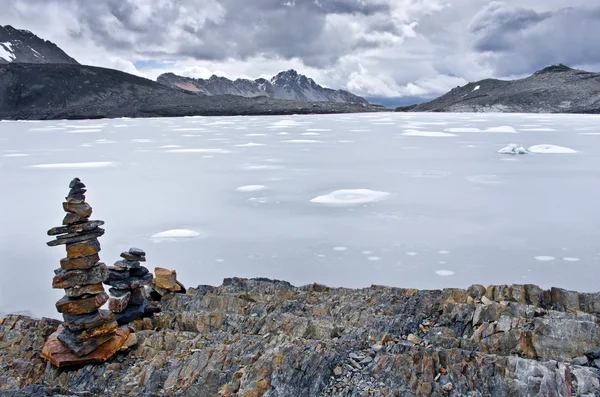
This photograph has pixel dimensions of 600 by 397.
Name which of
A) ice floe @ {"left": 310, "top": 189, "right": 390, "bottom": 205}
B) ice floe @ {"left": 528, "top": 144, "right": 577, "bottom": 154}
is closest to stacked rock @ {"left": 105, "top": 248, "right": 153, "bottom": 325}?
ice floe @ {"left": 310, "top": 189, "right": 390, "bottom": 205}

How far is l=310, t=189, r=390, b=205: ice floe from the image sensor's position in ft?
54.6

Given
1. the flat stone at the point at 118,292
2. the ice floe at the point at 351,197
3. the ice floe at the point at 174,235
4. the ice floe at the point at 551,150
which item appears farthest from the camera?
the ice floe at the point at 551,150

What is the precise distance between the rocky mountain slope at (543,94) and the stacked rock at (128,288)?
121 meters

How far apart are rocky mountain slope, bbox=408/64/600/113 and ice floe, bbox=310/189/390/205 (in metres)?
109

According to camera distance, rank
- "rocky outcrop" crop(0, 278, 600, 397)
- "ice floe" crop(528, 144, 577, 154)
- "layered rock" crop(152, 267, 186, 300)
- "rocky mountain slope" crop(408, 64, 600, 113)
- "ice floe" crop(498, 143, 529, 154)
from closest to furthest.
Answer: "rocky outcrop" crop(0, 278, 600, 397) → "layered rock" crop(152, 267, 186, 300) → "ice floe" crop(528, 144, 577, 154) → "ice floe" crop(498, 143, 529, 154) → "rocky mountain slope" crop(408, 64, 600, 113)

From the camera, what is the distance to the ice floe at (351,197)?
54.6ft

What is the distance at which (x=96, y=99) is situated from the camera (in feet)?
436

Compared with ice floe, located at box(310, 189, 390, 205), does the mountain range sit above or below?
above

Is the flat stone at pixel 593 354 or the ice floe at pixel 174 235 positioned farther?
the ice floe at pixel 174 235

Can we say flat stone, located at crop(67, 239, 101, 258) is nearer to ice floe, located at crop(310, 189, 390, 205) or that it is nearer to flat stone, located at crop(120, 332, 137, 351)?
flat stone, located at crop(120, 332, 137, 351)

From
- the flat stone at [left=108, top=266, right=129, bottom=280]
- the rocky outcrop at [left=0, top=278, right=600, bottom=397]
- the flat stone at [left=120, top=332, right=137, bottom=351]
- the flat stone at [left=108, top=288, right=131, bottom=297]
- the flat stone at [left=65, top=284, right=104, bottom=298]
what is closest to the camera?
the rocky outcrop at [left=0, top=278, right=600, bottom=397]

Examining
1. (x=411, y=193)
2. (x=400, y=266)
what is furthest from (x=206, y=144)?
(x=400, y=266)

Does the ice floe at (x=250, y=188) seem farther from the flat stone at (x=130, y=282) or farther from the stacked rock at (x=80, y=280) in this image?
the stacked rock at (x=80, y=280)

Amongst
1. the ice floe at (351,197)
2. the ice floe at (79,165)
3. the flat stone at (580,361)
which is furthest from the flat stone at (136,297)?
the ice floe at (79,165)
